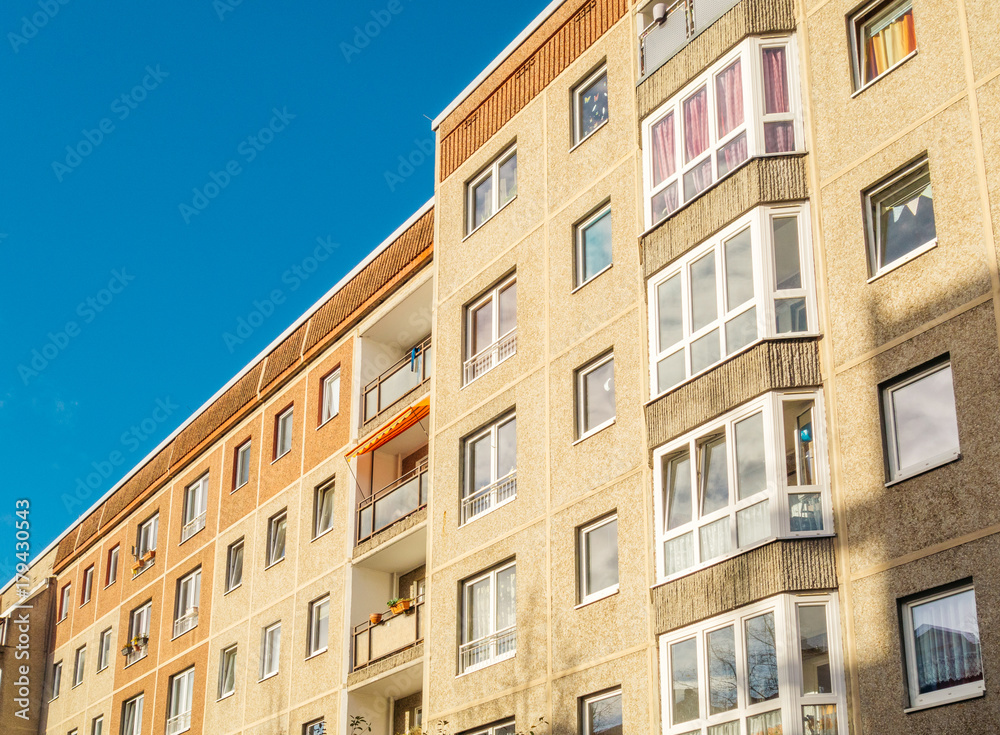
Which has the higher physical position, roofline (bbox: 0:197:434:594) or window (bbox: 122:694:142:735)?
roofline (bbox: 0:197:434:594)

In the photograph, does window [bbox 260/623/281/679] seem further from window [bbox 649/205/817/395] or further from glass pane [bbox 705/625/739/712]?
glass pane [bbox 705/625/739/712]

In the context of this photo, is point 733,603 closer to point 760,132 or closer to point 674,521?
point 674,521

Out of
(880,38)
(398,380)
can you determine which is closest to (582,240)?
(880,38)

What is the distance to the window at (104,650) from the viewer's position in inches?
1609

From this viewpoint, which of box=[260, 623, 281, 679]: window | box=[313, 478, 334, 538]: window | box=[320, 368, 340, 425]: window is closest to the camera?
box=[313, 478, 334, 538]: window

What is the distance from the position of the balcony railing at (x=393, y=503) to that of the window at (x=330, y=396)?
3172 millimetres

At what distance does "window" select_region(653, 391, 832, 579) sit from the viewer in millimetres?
Result: 17266

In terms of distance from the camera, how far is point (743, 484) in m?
17.9

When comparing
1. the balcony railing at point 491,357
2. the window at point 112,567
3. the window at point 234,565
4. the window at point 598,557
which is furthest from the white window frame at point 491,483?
the window at point 112,567

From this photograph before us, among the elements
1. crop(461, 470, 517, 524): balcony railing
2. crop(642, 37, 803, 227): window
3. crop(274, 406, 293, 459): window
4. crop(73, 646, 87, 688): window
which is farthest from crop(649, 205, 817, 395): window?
crop(73, 646, 87, 688): window

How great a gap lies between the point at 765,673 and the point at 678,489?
3336 mm

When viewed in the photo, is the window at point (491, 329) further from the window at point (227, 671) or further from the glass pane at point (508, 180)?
the window at point (227, 671)

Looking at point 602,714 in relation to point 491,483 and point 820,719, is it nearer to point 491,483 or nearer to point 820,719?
point 820,719

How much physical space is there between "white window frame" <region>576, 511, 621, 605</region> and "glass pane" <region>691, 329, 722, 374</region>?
2767 millimetres
